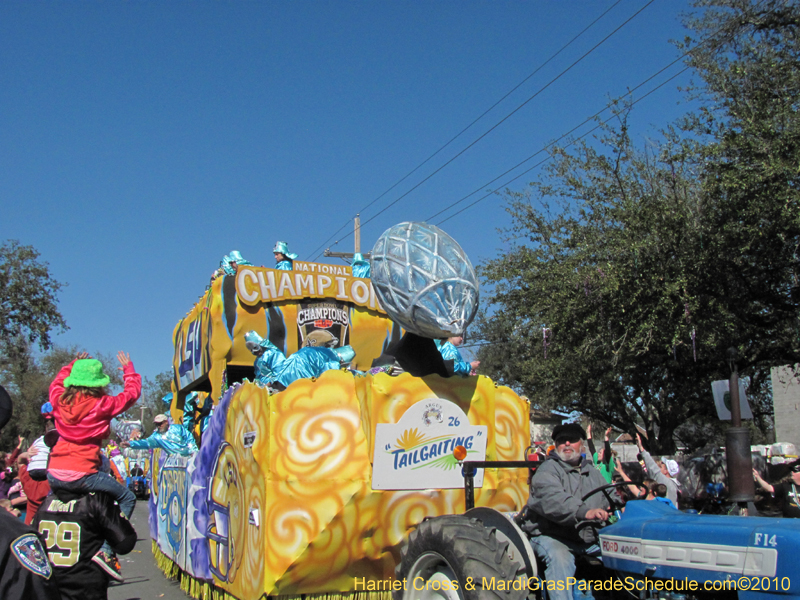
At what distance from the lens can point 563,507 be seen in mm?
3676

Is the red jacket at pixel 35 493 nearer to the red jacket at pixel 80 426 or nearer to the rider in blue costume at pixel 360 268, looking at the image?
the red jacket at pixel 80 426

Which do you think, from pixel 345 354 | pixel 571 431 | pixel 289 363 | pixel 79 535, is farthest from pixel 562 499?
pixel 345 354

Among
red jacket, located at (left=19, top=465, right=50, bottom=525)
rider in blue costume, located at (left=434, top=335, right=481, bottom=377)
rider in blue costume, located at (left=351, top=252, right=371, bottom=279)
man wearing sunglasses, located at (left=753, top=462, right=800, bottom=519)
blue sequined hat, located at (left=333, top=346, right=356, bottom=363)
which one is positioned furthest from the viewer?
rider in blue costume, located at (left=351, top=252, right=371, bottom=279)

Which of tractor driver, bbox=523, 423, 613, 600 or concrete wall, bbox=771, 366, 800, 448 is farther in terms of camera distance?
concrete wall, bbox=771, 366, 800, 448

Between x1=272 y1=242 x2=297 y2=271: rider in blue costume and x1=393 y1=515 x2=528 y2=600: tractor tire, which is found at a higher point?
x1=272 y1=242 x2=297 y2=271: rider in blue costume

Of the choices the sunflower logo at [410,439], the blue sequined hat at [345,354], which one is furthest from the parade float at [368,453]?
the blue sequined hat at [345,354]

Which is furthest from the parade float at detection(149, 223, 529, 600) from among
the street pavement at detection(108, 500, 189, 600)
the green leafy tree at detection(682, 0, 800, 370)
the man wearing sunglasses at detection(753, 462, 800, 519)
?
the green leafy tree at detection(682, 0, 800, 370)

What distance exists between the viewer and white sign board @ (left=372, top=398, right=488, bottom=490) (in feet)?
14.8

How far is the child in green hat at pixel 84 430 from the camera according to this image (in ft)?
14.6


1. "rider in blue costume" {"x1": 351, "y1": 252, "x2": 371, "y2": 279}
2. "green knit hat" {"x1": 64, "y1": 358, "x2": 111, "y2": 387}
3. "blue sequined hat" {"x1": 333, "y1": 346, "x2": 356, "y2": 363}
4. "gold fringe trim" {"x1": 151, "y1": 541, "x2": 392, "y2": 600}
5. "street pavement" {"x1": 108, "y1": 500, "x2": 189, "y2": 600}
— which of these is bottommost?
"street pavement" {"x1": 108, "y1": 500, "x2": 189, "y2": 600}

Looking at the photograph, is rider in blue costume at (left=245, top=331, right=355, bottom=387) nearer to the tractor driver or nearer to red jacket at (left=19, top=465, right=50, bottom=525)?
the tractor driver

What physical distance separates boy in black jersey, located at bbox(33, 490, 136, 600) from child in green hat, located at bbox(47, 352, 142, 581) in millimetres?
62

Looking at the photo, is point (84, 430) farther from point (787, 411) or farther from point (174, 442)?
point (787, 411)

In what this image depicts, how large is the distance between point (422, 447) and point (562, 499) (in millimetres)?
1180
